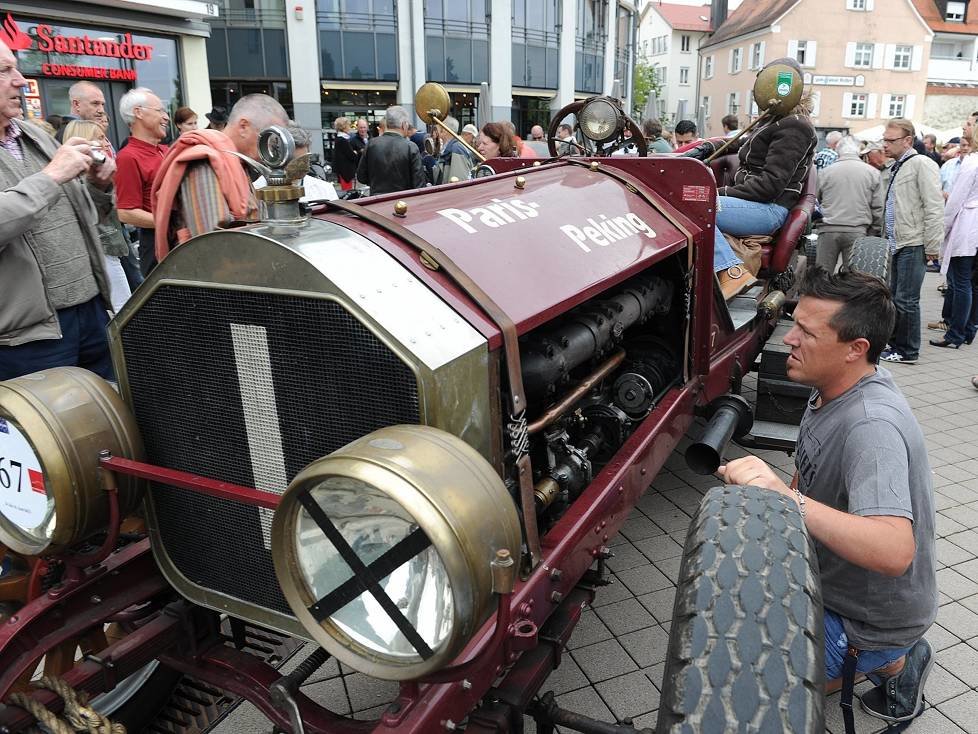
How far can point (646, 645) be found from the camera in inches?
107

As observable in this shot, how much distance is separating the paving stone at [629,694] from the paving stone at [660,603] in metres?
0.36

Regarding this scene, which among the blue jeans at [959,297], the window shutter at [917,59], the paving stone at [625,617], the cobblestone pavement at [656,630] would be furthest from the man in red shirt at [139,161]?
the window shutter at [917,59]

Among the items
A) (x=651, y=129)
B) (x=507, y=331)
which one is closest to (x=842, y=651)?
(x=507, y=331)

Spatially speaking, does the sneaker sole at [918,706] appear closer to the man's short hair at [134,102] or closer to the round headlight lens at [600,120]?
the round headlight lens at [600,120]

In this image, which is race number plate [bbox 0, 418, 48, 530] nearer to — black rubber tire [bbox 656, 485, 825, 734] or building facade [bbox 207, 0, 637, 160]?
black rubber tire [bbox 656, 485, 825, 734]

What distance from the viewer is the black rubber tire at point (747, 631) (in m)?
1.31

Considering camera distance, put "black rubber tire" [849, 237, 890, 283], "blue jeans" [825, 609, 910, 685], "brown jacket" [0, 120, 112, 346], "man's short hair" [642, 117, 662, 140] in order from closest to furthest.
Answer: "blue jeans" [825, 609, 910, 685], "brown jacket" [0, 120, 112, 346], "black rubber tire" [849, 237, 890, 283], "man's short hair" [642, 117, 662, 140]

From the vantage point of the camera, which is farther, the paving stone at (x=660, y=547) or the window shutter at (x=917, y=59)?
the window shutter at (x=917, y=59)

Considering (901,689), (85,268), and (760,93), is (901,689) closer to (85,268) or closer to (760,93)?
(760,93)

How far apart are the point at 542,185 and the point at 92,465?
5.50ft

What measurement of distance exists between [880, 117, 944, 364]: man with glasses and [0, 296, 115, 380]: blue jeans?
574cm

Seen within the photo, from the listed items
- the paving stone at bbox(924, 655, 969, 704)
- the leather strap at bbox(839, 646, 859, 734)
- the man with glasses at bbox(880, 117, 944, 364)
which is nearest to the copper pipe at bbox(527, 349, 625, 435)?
the leather strap at bbox(839, 646, 859, 734)

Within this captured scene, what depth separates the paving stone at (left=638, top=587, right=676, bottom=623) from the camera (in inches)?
114

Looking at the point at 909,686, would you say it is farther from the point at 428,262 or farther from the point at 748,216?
the point at 748,216
